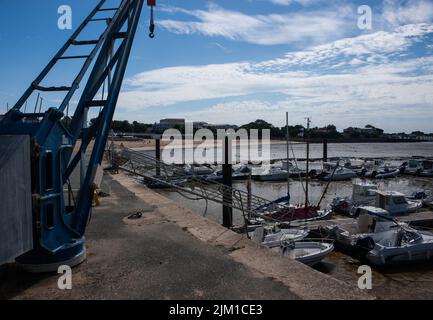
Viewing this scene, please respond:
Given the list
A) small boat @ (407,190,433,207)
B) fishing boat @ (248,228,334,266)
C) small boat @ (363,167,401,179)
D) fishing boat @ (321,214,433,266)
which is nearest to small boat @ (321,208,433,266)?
fishing boat @ (321,214,433,266)

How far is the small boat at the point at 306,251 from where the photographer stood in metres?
14.1

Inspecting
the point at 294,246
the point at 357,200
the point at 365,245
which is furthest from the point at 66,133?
the point at 357,200

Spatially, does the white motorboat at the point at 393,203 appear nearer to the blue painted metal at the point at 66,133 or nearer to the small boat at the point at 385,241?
the small boat at the point at 385,241

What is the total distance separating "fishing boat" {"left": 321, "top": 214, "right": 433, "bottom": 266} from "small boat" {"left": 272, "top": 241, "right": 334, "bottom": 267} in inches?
84.5

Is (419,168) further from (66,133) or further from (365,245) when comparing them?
(66,133)

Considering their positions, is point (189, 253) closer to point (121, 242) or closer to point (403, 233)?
point (121, 242)

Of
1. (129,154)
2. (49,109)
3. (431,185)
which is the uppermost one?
(49,109)

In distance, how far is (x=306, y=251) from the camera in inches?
584

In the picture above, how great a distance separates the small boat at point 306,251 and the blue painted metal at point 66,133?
8.54 meters

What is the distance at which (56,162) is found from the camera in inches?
243

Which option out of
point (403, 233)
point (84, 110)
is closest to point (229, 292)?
point (84, 110)

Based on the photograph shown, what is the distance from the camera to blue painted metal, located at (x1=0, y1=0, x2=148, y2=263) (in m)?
5.89

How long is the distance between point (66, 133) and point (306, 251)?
36.3ft
